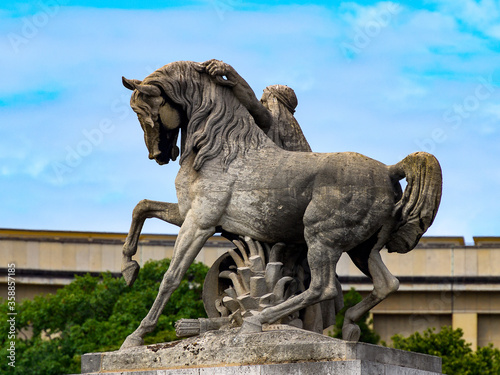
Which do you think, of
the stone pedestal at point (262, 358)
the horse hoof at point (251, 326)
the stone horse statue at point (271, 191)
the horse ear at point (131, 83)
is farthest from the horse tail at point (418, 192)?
the horse ear at point (131, 83)

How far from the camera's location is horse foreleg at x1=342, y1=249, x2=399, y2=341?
16.0 m

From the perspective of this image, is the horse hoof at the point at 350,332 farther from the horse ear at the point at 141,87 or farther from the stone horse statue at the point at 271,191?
the horse ear at the point at 141,87

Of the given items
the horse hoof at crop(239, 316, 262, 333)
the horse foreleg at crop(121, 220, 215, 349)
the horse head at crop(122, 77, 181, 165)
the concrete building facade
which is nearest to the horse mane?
the horse head at crop(122, 77, 181, 165)

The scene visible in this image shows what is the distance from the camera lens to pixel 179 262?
16.4 meters

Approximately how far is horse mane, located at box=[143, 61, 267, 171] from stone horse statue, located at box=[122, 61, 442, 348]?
0.5 inches

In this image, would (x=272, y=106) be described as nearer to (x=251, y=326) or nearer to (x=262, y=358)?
(x=251, y=326)

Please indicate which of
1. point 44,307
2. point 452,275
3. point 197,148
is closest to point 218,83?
point 197,148

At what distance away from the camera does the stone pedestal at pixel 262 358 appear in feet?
48.2

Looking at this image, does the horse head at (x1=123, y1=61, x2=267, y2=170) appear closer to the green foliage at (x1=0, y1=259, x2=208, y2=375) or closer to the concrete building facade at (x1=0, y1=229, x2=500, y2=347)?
the green foliage at (x1=0, y1=259, x2=208, y2=375)

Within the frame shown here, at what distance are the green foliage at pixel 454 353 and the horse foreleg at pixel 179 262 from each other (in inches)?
795

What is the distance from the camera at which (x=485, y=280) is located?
162 ft

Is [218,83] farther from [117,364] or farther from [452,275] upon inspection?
[452,275]

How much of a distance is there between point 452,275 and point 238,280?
112ft

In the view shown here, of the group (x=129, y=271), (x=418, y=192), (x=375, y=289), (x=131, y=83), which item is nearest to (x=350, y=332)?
(x=375, y=289)
